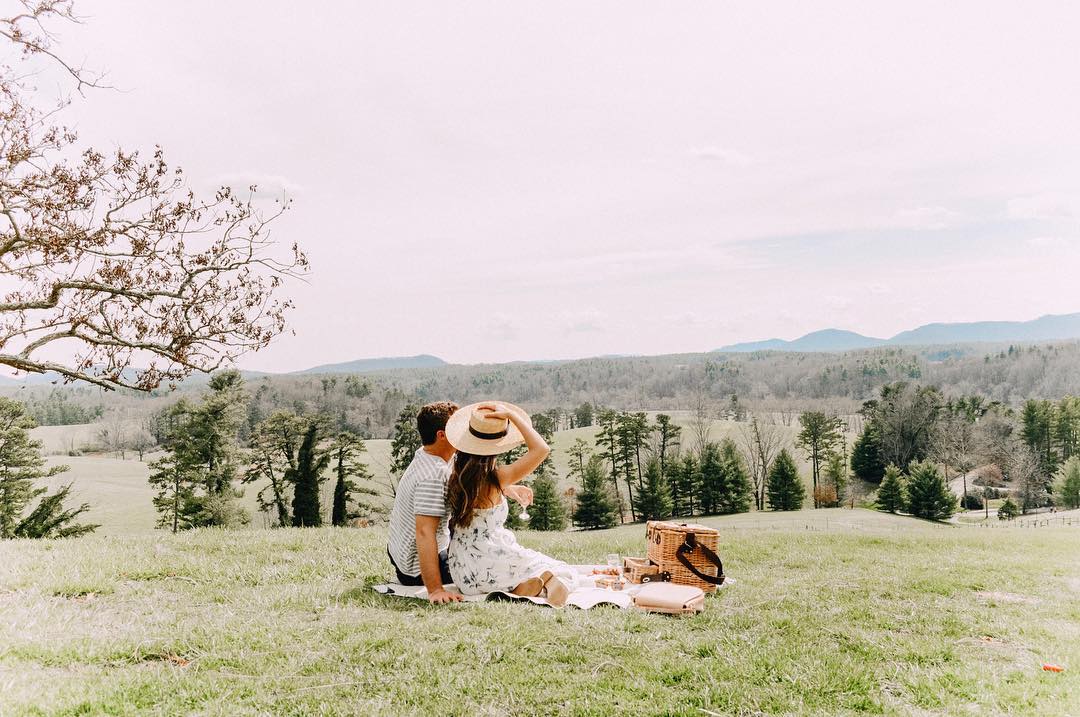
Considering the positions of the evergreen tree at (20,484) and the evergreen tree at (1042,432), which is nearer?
the evergreen tree at (20,484)

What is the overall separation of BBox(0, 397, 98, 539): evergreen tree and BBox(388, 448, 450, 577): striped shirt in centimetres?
4555

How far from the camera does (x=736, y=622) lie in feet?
19.1

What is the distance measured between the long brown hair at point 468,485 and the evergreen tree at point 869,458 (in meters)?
99.6

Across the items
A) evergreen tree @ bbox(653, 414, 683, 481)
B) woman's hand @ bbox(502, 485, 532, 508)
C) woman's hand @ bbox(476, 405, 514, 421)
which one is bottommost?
evergreen tree @ bbox(653, 414, 683, 481)

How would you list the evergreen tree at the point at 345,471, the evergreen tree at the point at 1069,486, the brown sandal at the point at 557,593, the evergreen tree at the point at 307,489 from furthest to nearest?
the evergreen tree at the point at 1069,486, the evergreen tree at the point at 345,471, the evergreen tree at the point at 307,489, the brown sandal at the point at 557,593

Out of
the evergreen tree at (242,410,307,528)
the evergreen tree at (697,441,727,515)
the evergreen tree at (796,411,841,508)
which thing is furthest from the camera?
the evergreen tree at (796,411,841,508)

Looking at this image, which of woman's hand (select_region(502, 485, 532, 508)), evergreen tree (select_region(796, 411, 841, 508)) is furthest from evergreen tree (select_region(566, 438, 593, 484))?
woman's hand (select_region(502, 485, 532, 508))

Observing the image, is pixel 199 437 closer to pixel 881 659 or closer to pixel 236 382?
pixel 236 382

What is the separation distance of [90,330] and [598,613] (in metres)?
9.00

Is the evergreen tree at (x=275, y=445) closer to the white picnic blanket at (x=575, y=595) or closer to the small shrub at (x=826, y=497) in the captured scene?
the white picnic blanket at (x=575, y=595)

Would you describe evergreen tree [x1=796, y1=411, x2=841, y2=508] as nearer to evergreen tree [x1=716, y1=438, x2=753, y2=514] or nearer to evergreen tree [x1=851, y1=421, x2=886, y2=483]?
evergreen tree [x1=851, y1=421, x2=886, y2=483]

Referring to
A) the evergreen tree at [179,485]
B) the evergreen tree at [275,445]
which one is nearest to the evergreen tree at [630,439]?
the evergreen tree at [275,445]

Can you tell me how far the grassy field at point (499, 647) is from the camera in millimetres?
4324

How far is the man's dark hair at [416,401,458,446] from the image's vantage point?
22.0ft
